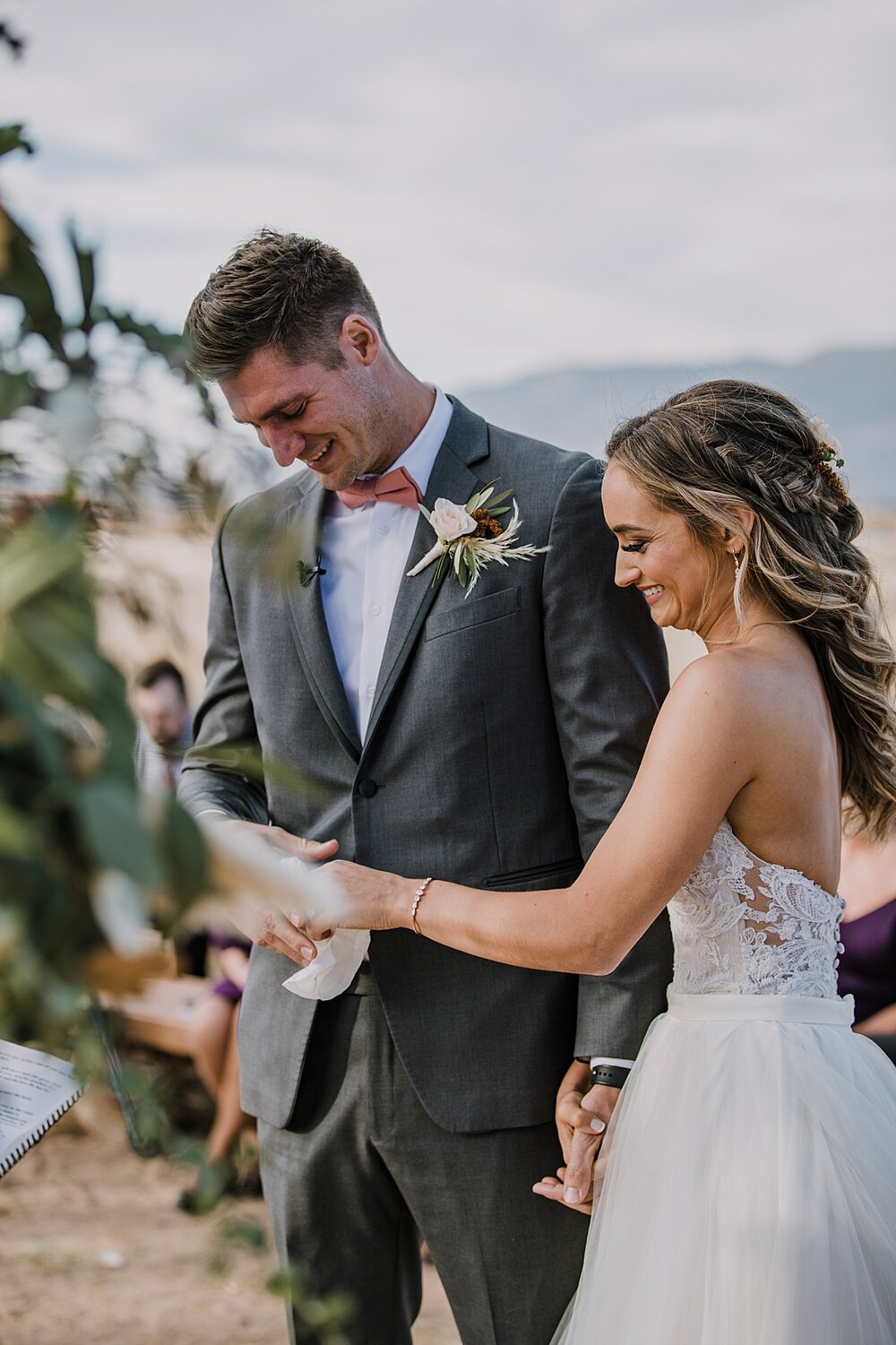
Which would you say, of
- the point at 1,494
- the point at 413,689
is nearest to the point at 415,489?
the point at 413,689

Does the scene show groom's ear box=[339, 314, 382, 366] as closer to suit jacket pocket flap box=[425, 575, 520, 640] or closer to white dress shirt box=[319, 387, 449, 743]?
white dress shirt box=[319, 387, 449, 743]

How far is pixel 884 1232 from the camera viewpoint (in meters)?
1.60

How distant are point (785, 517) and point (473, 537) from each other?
0.47 m

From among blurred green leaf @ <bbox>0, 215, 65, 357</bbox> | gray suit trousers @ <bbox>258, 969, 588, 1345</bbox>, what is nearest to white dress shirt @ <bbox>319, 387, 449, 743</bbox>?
gray suit trousers @ <bbox>258, 969, 588, 1345</bbox>

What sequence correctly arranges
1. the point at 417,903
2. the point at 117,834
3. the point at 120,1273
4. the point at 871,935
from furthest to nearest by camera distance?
the point at 120,1273 < the point at 871,935 < the point at 417,903 < the point at 117,834

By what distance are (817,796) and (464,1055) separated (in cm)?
66

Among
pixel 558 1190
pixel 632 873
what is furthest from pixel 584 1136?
pixel 632 873

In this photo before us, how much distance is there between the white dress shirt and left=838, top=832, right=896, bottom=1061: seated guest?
6.48 ft

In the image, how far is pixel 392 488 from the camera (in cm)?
199

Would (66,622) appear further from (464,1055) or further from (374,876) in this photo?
(464,1055)

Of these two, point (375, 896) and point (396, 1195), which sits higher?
point (375, 896)

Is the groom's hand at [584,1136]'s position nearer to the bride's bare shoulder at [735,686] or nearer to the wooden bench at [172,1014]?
the bride's bare shoulder at [735,686]

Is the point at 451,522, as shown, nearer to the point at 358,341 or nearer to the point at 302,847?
the point at 358,341

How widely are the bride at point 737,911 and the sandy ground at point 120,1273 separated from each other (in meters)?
1.96
